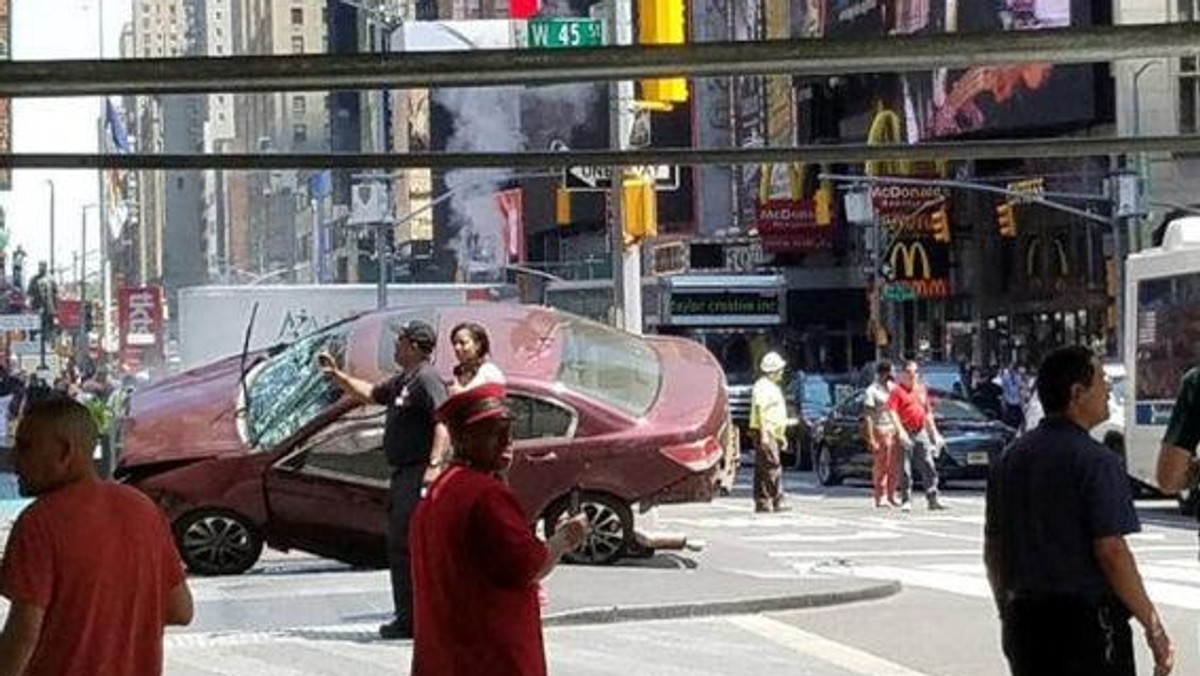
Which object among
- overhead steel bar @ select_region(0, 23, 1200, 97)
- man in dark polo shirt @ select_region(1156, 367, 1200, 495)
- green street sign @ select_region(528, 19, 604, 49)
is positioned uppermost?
green street sign @ select_region(528, 19, 604, 49)

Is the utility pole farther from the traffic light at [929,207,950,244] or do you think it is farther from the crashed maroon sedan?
the traffic light at [929,207,950,244]

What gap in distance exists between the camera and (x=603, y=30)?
27.0 m

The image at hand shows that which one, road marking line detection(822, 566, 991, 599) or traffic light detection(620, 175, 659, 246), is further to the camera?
traffic light detection(620, 175, 659, 246)

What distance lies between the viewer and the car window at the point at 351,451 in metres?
18.1

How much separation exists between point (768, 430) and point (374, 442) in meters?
10.5

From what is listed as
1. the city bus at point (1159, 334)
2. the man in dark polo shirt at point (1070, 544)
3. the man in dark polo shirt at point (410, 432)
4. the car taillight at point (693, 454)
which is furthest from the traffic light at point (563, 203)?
the man in dark polo shirt at point (1070, 544)

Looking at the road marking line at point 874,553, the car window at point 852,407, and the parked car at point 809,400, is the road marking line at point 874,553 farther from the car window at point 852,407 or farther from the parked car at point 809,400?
the parked car at point 809,400

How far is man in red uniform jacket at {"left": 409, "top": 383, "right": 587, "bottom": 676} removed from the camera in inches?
272

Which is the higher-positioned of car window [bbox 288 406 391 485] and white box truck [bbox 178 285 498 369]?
white box truck [bbox 178 285 498 369]

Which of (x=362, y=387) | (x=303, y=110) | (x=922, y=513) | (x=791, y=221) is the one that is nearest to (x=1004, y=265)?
(x=791, y=221)

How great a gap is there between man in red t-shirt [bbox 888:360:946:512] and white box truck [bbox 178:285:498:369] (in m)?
9.64

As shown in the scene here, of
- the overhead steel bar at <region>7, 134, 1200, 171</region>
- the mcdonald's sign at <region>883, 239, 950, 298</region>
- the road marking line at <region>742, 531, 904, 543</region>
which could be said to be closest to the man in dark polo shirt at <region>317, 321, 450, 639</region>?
the overhead steel bar at <region>7, 134, 1200, 171</region>

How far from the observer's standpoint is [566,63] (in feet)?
17.2

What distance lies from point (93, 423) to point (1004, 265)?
5407 cm
